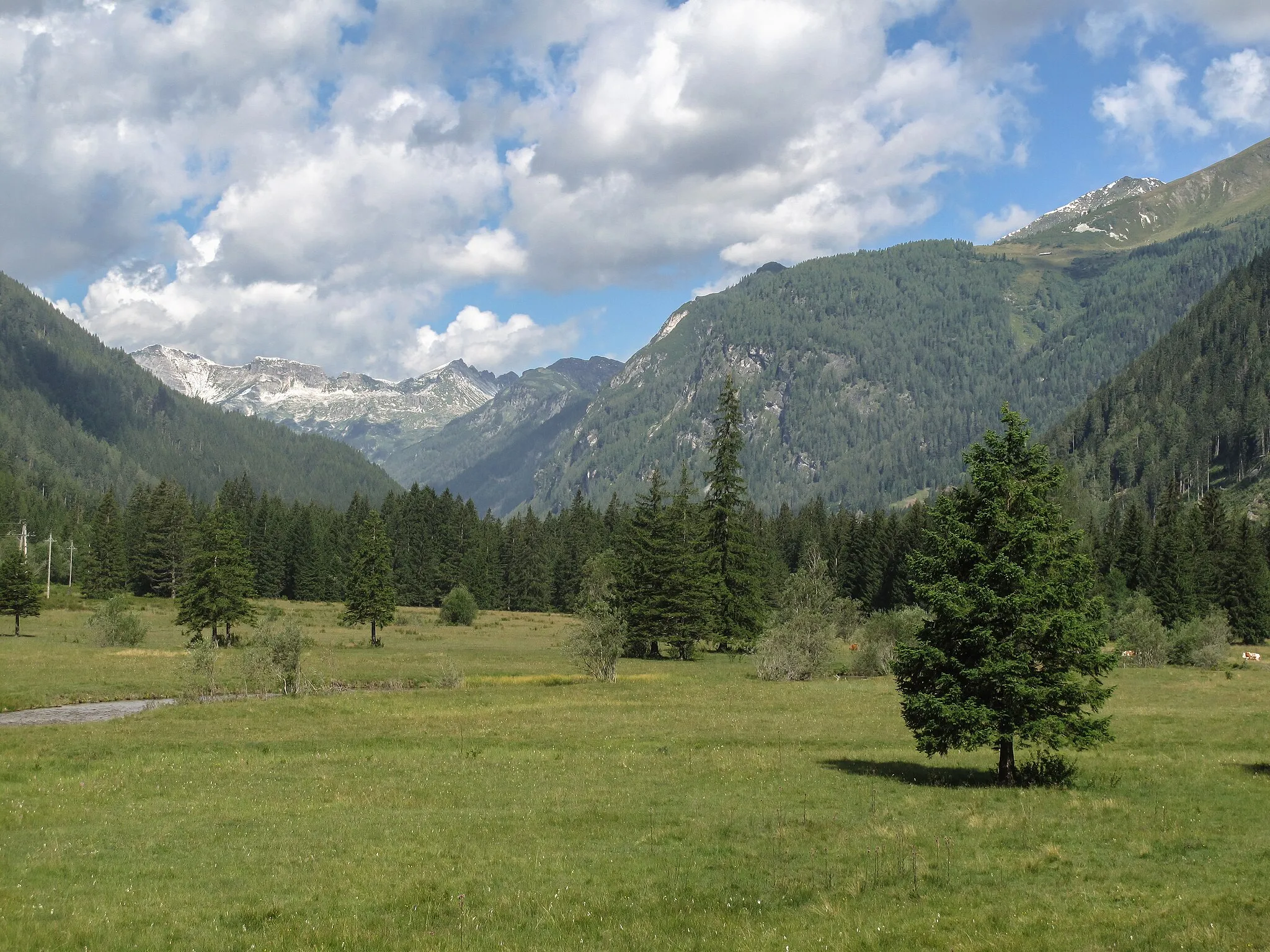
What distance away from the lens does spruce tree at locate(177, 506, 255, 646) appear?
77.0 meters

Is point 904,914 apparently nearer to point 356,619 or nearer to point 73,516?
point 356,619

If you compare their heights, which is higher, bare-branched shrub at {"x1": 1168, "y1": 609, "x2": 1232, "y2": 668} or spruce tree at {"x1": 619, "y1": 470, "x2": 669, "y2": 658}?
spruce tree at {"x1": 619, "y1": 470, "x2": 669, "y2": 658}

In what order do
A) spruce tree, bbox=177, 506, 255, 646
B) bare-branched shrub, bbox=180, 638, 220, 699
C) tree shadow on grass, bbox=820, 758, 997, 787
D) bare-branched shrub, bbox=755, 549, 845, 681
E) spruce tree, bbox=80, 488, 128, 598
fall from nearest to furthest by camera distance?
1. tree shadow on grass, bbox=820, 758, 997, 787
2. bare-branched shrub, bbox=180, 638, 220, 699
3. bare-branched shrub, bbox=755, 549, 845, 681
4. spruce tree, bbox=177, 506, 255, 646
5. spruce tree, bbox=80, 488, 128, 598

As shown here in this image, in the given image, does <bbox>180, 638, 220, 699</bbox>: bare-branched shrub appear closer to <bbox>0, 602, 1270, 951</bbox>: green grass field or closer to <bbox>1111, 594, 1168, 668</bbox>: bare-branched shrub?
<bbox>0, 602, 1270, 951</bbox>: green grass field

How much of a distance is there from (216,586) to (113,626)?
9683mm

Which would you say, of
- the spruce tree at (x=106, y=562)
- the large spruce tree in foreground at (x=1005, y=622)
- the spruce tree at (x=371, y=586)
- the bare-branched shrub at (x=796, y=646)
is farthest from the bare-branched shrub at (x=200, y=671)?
the spruce tree at (x=106, y=562)

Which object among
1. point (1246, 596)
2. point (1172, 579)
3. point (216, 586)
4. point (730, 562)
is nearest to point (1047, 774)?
point (730, 562)

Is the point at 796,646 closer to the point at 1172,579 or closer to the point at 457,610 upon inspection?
the point at 1172,579

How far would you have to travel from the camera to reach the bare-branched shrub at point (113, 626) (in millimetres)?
78375

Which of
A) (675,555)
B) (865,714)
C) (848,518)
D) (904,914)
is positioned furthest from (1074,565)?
(848,518)

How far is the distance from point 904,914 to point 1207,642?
78253 mm

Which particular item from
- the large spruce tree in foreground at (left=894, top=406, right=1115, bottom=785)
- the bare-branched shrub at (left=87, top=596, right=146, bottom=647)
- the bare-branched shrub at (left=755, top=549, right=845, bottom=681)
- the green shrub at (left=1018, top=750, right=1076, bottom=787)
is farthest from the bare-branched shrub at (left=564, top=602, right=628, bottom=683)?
the bare-branched shrub at (left=87, top=596, right=146, bottom=647)

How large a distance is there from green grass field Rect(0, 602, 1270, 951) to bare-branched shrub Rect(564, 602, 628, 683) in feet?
61.0

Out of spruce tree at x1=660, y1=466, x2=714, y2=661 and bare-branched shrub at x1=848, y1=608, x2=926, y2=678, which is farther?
spruce tree at x1=660, y1=466, x2=714, y2=661
